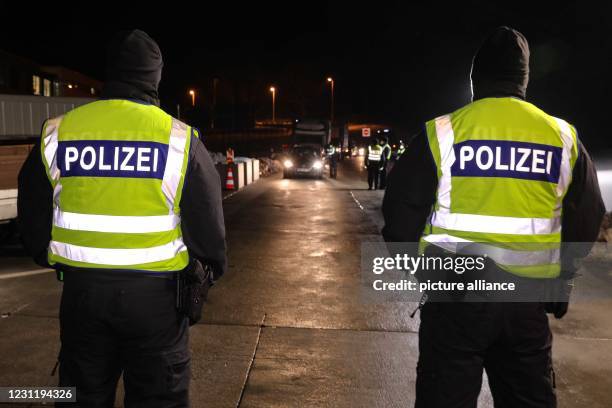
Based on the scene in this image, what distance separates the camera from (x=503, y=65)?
253cm

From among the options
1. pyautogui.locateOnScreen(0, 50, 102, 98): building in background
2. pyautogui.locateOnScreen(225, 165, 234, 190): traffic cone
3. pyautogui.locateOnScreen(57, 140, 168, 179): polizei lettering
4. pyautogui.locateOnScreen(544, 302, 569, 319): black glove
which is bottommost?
pyautogui.locateOnScreen(225, 165, 234, 190): traffic cone

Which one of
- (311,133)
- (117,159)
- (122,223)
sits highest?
(311,133)

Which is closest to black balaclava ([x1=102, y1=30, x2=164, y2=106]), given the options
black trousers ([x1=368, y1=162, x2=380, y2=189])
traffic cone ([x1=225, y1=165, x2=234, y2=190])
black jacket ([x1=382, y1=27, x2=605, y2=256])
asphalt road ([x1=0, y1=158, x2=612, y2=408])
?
black jacket ([x1=382, y1=27, x2=605, y2=256])

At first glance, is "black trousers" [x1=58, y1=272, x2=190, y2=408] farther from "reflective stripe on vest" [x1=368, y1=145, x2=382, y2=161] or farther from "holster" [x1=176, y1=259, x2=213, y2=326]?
"reflective stripe on vest" [x1=368, y1=145, x2=382, y2=161]

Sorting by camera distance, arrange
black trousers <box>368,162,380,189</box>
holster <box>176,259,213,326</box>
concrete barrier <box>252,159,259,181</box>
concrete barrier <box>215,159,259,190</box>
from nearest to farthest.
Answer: holster <box>176,259,213,326</box> → concrete barrier <box>215,159,259,190</box> → black trousers <box>368,162,380,189</box> → concrete barrier <box>252,159,259,181</box>

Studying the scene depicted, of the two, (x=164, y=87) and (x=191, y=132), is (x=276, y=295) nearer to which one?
(x=191, y=132)

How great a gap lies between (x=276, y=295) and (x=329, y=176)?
20579 millimetres

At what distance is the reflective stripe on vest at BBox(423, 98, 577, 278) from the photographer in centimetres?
242

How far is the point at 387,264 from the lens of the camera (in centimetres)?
800

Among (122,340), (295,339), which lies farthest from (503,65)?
(295,339)

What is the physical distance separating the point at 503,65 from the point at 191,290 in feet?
5.63

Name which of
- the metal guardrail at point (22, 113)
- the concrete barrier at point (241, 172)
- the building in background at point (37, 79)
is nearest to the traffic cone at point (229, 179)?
the concrete barrier at point (241, 172)

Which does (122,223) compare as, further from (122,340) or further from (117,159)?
(122,340)

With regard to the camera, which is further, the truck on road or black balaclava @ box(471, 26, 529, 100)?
the truck on road
